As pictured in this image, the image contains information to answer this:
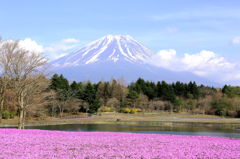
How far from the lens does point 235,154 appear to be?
58.9 feet

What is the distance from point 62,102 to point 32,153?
252 ft

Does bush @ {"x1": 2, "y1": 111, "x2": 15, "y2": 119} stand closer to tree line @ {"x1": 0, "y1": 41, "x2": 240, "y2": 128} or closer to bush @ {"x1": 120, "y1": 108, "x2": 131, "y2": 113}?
tree line @ {"x1": 0, "y1": 41, "x2": 240, "y2": 128}

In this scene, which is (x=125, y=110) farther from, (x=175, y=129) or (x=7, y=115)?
(x=175, y=129)

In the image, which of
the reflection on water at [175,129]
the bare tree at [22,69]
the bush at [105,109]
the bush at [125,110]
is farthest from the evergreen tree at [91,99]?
the bare tree at [22,69]

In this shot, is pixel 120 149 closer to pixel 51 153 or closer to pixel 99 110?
pixel 51 153

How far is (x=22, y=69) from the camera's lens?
38281 millimetres

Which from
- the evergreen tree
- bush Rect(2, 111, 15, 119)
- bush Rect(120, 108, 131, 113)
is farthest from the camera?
bush Rect(120, 108, 131, 113)

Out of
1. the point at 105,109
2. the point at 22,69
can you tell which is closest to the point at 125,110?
the point at 105,109

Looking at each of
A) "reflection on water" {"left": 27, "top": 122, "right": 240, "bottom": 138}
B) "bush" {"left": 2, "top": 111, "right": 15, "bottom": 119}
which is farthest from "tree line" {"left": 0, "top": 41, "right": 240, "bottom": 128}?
"reflection on water" {"left": 27, "top": 122, "right": 240, "bottom": 138}

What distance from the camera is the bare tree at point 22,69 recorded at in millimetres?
37812

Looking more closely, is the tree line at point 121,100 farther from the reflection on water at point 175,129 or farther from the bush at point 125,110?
the reflection on water at point 175,129

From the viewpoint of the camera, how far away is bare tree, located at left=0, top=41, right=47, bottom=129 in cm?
3781

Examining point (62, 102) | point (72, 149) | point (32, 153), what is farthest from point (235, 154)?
point (62, 102)

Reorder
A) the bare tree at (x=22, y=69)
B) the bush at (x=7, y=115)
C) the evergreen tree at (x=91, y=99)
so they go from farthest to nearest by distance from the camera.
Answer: the evergreen tree at (x=91, y=99), the bush at (x=7, y=115), the bare tree at (x=22, y=69)
